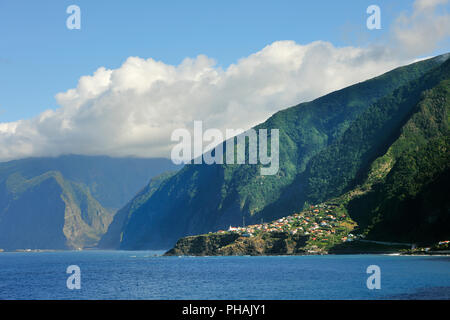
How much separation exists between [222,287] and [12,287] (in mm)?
51039

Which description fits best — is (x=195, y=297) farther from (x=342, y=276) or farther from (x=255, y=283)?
(x=342, y=276)

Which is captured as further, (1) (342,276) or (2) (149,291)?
(1) (342,276)

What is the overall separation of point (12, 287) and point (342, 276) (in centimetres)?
7492

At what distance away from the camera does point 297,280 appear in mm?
112562

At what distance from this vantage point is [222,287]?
104m
